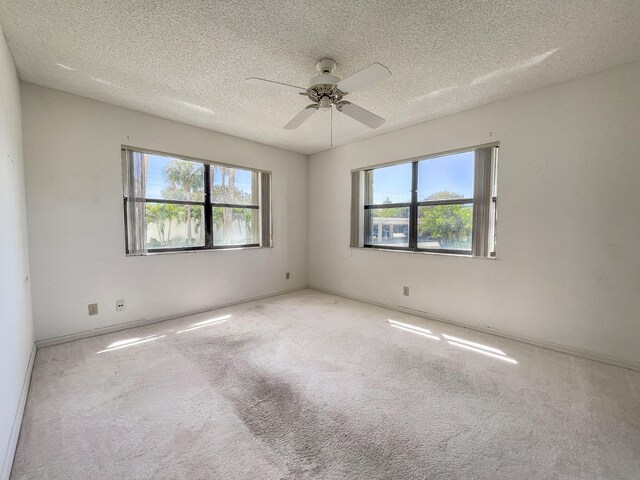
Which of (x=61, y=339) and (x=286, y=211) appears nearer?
(x=61, y=339)

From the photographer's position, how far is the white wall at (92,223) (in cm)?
273

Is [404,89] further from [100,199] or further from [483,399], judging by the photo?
[100,199]

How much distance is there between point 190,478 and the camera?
1.36 m

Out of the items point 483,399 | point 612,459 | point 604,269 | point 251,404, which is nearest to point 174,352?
point 251,404

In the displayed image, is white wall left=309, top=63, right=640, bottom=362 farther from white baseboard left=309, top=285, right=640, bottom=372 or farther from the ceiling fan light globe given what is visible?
the ceiling fan light globe

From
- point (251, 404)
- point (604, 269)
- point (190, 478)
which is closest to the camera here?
point (190, 478)

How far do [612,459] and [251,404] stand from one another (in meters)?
2.05

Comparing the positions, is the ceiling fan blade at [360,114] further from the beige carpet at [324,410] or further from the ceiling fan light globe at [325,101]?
the beige carpet at [324,410]

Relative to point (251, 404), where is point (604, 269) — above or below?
above

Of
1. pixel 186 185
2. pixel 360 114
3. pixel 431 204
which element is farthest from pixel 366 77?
pixel 186 185

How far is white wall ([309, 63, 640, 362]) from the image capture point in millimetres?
2402

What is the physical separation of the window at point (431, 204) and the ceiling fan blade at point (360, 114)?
1.44 m

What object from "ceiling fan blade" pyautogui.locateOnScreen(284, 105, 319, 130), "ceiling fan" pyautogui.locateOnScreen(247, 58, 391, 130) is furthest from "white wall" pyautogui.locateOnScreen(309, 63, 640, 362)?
"ceiling fan blade" pyautogui.locateOnScreen(284, 105, 319, 130)

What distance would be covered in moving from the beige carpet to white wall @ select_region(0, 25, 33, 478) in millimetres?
192
